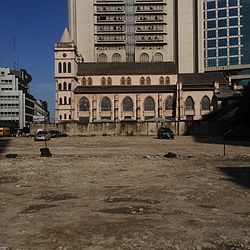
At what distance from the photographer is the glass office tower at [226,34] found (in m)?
123

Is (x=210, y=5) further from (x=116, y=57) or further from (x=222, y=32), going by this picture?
(x=116, y=57)

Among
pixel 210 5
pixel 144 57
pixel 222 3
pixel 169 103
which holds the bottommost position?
pixel 169 103

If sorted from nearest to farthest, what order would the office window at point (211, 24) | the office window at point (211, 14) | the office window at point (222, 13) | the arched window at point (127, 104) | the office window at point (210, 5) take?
1. the arched window at point (127, 104)
2. the office window at point (222, 13)
3. the office window at point (210, 5)
4. the office window at point (211, 14)
5. the office window at point (211, 24)

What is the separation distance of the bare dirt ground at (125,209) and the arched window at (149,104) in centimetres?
8091

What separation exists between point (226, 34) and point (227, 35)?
1.91 ft

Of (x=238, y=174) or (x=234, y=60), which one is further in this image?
(x=234, y=60)

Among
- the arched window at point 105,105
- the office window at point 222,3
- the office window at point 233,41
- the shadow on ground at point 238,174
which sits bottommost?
the shadow on ground at point 238,174

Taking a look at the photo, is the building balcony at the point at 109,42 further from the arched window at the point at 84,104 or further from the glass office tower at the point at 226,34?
the arched window at the point at 84,104

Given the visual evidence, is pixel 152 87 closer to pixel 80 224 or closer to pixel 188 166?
pixel 188 166

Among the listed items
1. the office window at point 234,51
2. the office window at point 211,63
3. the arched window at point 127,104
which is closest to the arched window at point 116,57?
the office window at point 211,63

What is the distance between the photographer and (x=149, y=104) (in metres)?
98.1

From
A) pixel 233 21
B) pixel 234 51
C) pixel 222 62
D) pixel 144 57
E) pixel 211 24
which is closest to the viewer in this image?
pixel 234 51

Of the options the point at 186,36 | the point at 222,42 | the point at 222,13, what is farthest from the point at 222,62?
the point at 222,13

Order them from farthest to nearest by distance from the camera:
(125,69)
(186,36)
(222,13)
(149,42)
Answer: (149,42)
(186,36)
(222,13)
(125,69)
